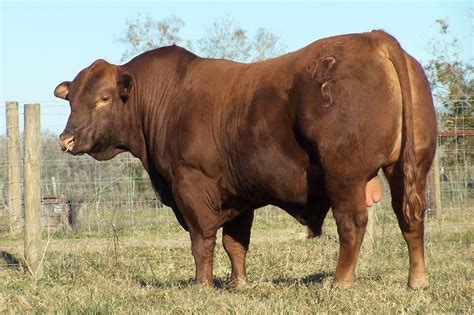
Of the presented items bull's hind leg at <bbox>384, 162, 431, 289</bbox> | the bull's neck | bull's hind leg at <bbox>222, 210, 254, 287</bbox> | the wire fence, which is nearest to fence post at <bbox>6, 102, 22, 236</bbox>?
the wire fence

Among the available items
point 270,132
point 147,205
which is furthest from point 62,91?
point 147,205

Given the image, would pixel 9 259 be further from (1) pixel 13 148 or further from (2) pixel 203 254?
(2) pixel 203 254

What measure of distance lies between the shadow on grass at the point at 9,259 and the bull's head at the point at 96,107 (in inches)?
105

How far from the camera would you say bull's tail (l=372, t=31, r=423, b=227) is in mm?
6223

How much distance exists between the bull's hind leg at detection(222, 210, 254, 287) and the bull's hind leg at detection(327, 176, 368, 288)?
4.99 ft

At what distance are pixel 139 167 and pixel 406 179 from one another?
45.2 ft

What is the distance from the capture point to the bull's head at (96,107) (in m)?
8.06

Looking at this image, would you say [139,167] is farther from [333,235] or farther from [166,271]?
[166,271]

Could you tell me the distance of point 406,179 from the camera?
6273mm

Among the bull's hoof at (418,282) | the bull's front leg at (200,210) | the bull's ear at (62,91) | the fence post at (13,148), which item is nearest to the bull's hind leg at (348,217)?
the bull's hoof at (418,282)

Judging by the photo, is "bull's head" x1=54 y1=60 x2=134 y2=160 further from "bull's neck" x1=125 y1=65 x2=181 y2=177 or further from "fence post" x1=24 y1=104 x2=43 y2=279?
"fence post" x1=24 y1=104 x2=43 y2=279

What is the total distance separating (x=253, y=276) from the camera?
8.62m

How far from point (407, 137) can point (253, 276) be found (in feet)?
9.87

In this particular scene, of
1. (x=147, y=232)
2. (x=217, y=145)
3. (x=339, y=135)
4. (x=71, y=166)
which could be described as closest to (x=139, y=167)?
(x=71, y=166)
